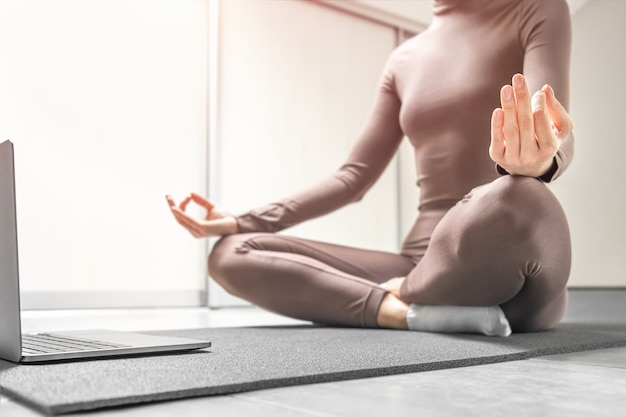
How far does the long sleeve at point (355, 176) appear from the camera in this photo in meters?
1.92

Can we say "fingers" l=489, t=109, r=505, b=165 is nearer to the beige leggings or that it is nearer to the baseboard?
the beige leggings

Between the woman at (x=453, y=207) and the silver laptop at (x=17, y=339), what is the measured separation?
0.57 m

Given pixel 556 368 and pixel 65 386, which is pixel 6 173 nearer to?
pixel 65 386

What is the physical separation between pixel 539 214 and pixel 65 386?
37.2 inches

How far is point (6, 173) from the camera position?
2.71 ft

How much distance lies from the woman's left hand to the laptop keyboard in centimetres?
72

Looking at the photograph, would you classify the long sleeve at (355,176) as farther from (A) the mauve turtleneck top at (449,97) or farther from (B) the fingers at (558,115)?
(B) the fingers at (558,115)

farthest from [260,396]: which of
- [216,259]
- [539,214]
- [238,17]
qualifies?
[238,17]

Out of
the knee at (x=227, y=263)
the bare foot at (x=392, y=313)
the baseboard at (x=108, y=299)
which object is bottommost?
the baseboard at (x=108, y=299)

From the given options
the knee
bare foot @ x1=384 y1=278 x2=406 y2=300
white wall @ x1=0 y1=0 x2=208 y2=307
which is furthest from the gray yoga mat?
white wall @ x1=0 y1=0 x2=208 y2=307

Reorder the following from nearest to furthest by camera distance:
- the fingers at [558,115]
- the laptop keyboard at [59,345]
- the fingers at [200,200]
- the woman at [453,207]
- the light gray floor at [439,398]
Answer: the light gray floor at [439,398] < the laptop keyboard at [59,345] < the fingers at [558,115] < the woman at [453,207] < the fingers at [200,200]

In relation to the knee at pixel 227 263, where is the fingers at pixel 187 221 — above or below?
above

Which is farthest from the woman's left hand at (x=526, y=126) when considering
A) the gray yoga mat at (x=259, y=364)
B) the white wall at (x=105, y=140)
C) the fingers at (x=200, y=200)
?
the white wall at (x=105, y=140)

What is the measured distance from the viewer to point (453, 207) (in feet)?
4.74
